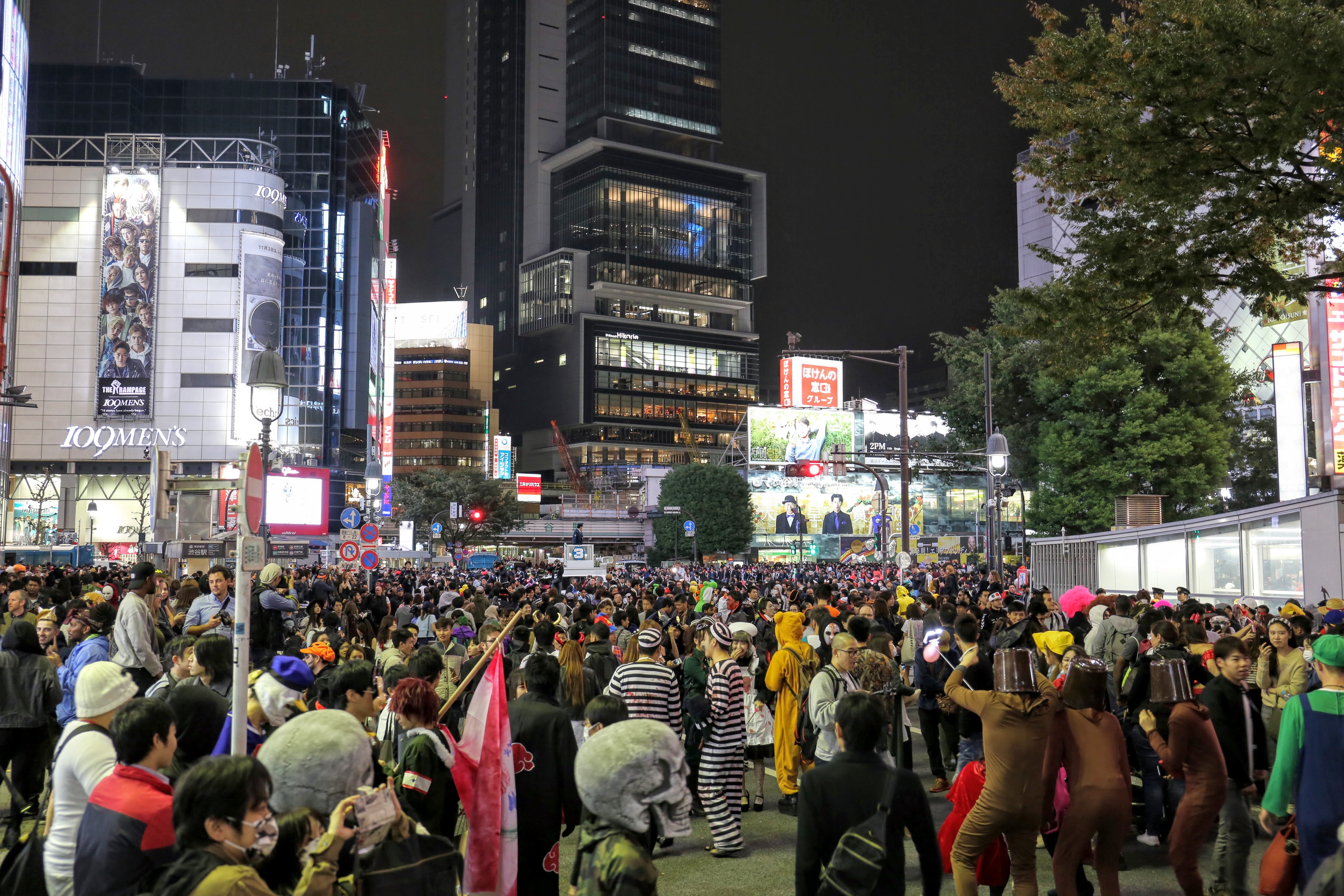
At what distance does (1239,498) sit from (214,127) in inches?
2938

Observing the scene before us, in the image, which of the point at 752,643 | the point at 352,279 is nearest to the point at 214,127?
the point at 352,279

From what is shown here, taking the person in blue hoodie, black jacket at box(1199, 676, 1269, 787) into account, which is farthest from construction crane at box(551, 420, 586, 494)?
black jacket at box(1199, 676, 1269, 787)

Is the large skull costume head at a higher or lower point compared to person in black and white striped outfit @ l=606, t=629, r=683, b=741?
higher

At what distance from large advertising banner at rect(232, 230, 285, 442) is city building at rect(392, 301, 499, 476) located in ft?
220

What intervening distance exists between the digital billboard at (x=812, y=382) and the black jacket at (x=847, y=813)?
77011 millimetres

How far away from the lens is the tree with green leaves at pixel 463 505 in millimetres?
80438

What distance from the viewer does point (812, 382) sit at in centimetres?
8288

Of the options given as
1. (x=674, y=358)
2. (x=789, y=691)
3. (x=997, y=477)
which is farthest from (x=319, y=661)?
(x=674, y=358)

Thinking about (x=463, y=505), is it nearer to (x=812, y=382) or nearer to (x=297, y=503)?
(x=812, y=382)

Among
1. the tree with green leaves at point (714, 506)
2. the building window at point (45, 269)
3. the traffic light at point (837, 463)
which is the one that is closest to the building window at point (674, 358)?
the tree with green leaves at point (714, 506)

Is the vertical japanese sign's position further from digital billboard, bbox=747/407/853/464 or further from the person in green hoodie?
digital billboard, bbox=747/407/853/464

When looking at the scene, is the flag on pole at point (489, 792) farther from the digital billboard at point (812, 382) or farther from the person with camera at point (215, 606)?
the digital billboard at point (812, 382)

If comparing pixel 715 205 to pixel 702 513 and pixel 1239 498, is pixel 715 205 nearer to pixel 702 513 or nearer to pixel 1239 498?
pixel 702 513

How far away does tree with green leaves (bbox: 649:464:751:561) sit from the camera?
79.5 meters
